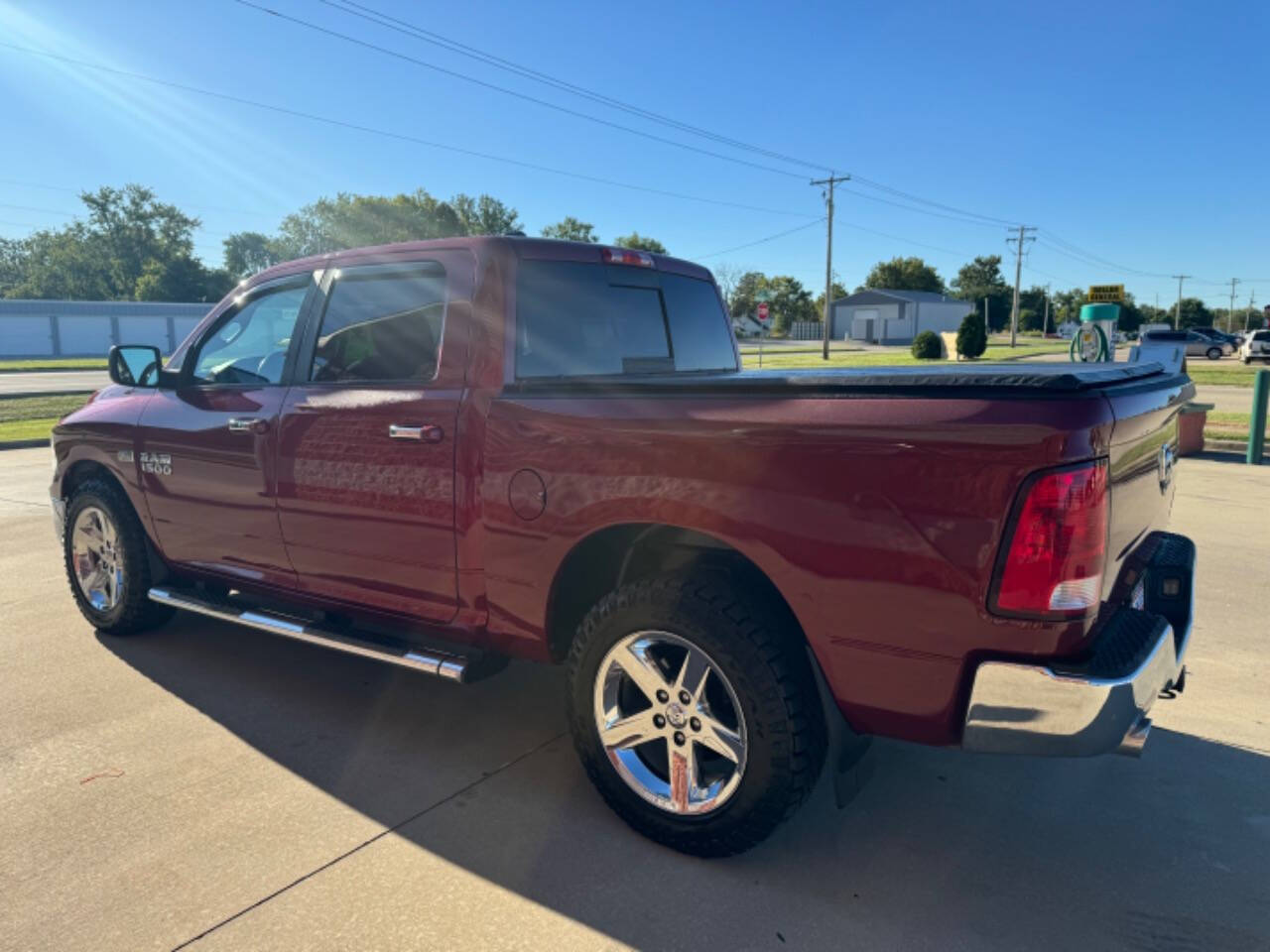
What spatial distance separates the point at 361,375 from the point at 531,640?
1331 mm

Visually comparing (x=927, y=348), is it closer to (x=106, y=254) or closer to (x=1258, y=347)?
(x=1258, y=347)

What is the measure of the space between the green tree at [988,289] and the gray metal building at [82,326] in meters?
79.1

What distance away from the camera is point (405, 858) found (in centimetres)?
268

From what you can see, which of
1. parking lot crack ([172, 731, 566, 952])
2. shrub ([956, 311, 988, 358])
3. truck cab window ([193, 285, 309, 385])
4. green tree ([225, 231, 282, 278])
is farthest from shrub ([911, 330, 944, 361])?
green tree ([225, 231, 282, 278])

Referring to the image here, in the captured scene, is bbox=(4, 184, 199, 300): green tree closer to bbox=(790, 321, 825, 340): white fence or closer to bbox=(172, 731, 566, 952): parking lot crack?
bbox=(790, 321, 825, 340): white fence

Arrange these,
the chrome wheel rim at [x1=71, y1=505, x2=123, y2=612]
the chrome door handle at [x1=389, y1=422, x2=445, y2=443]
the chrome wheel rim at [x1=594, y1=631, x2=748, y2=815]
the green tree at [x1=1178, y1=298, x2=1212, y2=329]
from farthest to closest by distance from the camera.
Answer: the green tree at [x1=1178, y1=298, x2=1212, y2=329], the chrome wheel rim at [x1=71, y1=505, x2=123, y2=612], the chrome door handle at [x1=389, y1=422, x2=445, y2=443], the chrome wheel rim at [x1=594, y1=631, x2=748, y2=815]

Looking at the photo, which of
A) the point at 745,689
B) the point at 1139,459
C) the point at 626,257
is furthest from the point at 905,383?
the point at 626,257

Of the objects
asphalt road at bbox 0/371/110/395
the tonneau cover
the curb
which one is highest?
the tonneau cover

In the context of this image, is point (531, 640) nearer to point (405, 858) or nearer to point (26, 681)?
point (405, 858)

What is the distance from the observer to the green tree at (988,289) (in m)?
103

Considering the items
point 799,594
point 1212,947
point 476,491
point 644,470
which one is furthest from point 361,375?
point 1212,947

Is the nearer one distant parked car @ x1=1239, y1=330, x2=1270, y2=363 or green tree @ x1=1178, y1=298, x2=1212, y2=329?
distant parked car @ x1=1239, y1=330, x2=1270, y2=363

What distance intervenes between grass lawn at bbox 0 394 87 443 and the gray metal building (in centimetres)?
4289

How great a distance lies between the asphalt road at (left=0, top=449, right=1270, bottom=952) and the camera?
235 cm
